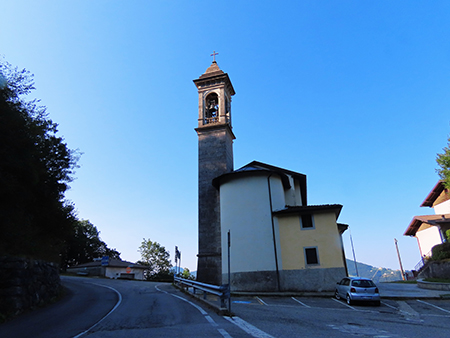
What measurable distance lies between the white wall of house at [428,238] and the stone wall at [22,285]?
38.7 meters

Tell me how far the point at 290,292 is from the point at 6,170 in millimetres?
17432

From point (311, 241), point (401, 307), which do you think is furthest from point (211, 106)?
point (401, 307)

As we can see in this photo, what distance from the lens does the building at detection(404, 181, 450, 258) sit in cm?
3279

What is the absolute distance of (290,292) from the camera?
19531 mm

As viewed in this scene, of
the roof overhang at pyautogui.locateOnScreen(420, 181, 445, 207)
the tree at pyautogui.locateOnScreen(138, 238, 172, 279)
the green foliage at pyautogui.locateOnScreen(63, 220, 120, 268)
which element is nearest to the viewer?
the roof overhang at pyautogui.locateOnScreen(420, 181, 445, 207)

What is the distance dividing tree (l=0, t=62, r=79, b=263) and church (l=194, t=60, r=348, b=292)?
413 inches

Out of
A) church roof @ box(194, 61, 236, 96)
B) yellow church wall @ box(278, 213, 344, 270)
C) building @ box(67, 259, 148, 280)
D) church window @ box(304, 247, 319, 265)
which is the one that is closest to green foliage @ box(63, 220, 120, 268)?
building @ box(67, 259, 148, 280)

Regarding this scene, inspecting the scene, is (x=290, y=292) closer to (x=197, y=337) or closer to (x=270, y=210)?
(x=270, y=210)

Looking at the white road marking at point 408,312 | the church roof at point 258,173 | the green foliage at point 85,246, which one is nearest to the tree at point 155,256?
the green foliage at point 85,246

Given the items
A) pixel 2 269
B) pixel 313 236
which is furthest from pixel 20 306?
pixel 313 236

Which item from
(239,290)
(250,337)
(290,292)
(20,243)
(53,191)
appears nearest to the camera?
(250,337)

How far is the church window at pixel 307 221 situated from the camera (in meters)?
21.6

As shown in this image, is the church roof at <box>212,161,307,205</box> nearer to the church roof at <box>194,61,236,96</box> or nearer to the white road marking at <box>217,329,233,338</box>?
the church roof at <box>194,61,236,96</box>

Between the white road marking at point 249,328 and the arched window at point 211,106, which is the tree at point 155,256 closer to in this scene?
the arched window at point 211,106
